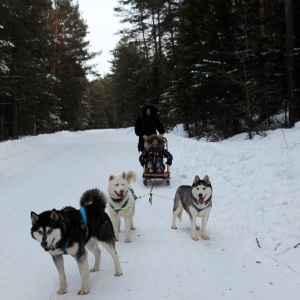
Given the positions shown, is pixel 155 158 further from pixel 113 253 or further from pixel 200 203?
pixel 113 253

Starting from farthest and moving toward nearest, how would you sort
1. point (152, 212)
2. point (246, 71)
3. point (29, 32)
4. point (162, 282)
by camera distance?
point (29, 32) < point (246, 71) < point (152, 212) < point (162, 282)

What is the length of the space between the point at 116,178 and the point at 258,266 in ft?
8.15

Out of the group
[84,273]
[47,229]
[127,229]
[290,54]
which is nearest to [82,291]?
[84,273]

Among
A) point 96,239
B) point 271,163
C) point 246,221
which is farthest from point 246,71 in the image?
point 96,239

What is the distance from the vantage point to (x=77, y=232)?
366cm

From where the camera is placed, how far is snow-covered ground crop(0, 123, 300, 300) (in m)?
3.78

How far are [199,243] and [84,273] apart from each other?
208 centimetres

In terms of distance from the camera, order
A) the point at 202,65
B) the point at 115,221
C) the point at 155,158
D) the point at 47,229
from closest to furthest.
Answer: the point at 47,229, the point at 115,221, the point at 155,158, the point at 202,65

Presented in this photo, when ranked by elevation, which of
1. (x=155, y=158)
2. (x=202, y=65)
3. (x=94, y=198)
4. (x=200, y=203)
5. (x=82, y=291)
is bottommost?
(x=82, y=291)

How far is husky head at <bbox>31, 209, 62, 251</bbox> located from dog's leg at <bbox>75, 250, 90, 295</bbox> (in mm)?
406

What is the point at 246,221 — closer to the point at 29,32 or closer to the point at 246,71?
the point at 246,71

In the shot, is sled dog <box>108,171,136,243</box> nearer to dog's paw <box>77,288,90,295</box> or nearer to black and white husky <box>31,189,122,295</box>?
black and white husky <box>31,189,122,295</box>

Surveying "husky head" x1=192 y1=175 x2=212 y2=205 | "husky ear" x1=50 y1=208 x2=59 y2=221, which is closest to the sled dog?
"husky head" x1=192 y1=175 x2=212 y2=205

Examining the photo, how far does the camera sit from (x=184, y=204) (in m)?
5.61
